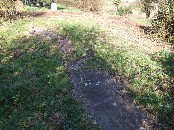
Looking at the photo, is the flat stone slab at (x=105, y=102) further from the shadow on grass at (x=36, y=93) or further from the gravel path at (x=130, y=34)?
the gravel path at (x=130, y=34)

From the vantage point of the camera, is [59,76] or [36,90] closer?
[36,90]

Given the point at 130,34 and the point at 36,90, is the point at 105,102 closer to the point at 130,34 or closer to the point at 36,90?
the point at 36,90

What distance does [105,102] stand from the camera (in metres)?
13.5

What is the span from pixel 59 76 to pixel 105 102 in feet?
9.19

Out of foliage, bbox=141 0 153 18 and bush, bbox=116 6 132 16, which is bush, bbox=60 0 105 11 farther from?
foliage, bbox=141 0 153 18

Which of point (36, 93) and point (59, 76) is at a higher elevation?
point (59, 76)

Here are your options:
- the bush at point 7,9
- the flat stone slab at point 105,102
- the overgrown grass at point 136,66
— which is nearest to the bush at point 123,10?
the bush at point 7,9

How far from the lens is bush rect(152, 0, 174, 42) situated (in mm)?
23062

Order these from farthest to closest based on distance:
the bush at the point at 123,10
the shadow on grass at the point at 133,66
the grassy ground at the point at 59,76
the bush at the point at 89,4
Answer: the bush at the point at 123,10 < the bush at the point at 89,4 < the shadow on grass at the point at 133,66 < the grassy ground at the point at 59,76

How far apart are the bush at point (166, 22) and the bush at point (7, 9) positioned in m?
11.0

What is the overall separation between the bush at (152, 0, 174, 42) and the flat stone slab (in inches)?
363

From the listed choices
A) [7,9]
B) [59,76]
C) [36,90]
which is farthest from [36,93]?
[7,9]

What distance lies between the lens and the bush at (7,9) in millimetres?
24844

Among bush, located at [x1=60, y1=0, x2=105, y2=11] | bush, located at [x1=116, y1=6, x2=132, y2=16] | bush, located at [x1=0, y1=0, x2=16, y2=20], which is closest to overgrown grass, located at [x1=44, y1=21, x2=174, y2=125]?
bush, located at [x1=0, y1=0, x2=16, y2=20]
